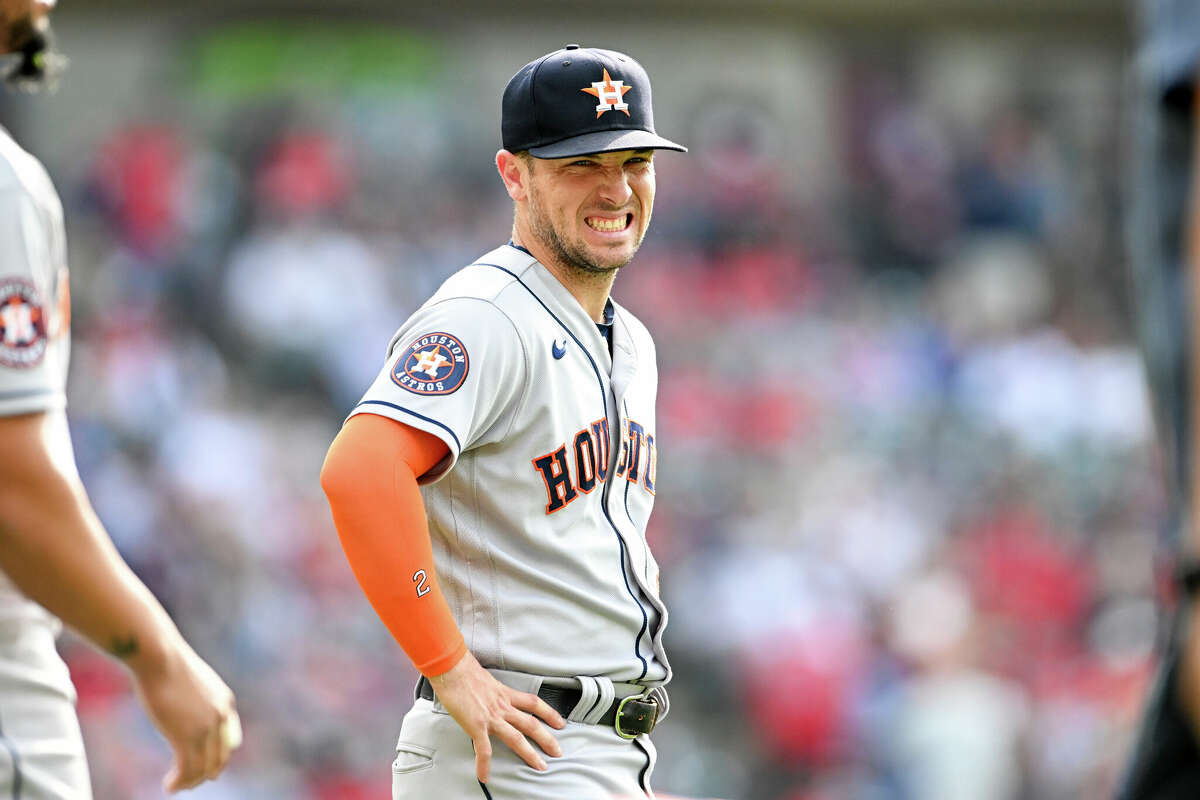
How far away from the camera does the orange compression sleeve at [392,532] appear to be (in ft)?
8.51

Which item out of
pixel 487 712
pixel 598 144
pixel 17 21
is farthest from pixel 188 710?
pixel 598 144

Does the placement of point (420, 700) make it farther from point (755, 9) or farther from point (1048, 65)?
point (1048, 65)

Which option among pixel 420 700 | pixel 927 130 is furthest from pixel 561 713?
pixel 927 130

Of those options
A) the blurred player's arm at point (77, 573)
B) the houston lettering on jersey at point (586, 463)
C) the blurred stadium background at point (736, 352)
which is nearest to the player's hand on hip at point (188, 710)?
the blurred player's arm at point (77, 573)

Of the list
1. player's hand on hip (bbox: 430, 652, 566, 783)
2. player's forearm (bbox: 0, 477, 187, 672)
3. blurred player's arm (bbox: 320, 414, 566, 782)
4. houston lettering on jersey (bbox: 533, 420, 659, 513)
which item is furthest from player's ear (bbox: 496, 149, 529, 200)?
player's forearm (bbox: 0, 477, 187, 672)

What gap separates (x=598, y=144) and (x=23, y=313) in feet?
4.12

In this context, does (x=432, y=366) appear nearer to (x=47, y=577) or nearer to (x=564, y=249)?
(x=564, y=249)

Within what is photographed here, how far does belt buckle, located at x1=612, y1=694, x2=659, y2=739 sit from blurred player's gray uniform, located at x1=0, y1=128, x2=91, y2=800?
1041 millimetres

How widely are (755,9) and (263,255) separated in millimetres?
5640

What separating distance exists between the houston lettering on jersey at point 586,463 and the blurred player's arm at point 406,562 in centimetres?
24

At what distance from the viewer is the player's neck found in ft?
9.81

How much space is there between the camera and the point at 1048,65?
47.6ft

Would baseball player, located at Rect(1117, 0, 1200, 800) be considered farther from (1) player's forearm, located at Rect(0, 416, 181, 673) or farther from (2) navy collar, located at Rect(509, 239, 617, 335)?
(2) navy collar, located at Rect(509, 239, 617, 335)

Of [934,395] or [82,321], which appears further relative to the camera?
[934,395]
